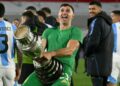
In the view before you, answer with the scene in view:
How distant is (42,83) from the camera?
613 centimetres

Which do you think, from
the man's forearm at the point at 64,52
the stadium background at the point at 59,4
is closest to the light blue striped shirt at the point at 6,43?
the man's forearm at the point at 64,52

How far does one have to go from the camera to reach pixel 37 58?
17.9 feet

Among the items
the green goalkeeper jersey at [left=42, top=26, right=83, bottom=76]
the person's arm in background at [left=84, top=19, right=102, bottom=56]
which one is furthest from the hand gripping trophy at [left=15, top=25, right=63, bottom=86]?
the person's arm in background at [left=84, top=19, right=102, bottom=56]

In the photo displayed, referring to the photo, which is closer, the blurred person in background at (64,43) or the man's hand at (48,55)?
the man's hand at (48,55)

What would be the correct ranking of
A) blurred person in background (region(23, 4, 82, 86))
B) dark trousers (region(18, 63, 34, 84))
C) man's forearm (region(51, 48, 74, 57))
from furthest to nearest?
1. dark trousers (region(18, 63, 34, 84))
2. blurred person in background (region(23, 4, 82, 86))
3. man's forearm (region(51, 48, 74, 57))

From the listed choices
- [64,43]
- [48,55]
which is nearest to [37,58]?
[48,55]

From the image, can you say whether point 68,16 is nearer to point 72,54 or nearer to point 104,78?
point 72,54

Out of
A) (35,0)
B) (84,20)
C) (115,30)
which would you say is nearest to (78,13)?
(84,20)

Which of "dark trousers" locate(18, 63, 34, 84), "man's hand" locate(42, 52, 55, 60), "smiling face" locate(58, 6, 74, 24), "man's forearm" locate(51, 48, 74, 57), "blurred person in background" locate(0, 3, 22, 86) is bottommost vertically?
"dark trousers" locate(18, 63, 34, 84)

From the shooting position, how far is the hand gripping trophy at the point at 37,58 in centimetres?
504

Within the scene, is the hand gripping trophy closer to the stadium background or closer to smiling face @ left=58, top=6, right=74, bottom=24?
smiling face @ left=58, top=6, right=74, bottom=24

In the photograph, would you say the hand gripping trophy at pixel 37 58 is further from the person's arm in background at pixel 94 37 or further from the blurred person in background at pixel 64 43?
the person's arm in background at pixel 94 37

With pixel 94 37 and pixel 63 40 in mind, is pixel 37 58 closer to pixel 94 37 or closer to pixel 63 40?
pixel 63 40

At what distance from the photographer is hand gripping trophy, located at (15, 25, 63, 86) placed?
5043mm
